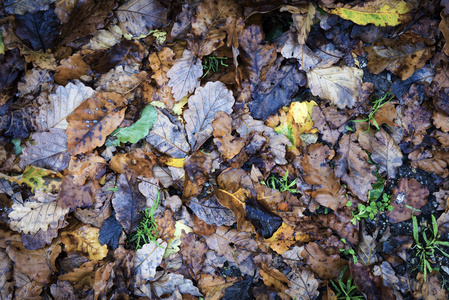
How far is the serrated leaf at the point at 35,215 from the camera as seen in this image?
2.00 meters

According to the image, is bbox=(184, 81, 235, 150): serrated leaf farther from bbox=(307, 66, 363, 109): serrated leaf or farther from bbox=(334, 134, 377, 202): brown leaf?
bbox=(334, 134, 377, 202): brown leaf

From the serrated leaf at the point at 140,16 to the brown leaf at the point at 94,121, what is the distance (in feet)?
1.73

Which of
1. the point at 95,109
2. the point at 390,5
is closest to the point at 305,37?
the point at 390,5

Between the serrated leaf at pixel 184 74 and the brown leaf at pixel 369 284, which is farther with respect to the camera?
the serrated leaf at pixel 184 74

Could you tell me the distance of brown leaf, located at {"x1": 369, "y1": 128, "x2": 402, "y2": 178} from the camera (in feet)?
6.44

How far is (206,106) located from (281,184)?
2.54 ft

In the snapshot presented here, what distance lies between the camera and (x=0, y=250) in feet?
6.66

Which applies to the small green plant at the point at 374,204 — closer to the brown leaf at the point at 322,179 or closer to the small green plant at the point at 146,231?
the brown leaf at the point at 322,179

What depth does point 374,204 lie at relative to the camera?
1.96 meters

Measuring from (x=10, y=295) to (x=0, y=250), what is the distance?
33 centimetres

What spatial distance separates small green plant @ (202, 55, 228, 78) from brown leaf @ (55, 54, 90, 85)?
2.92 feet

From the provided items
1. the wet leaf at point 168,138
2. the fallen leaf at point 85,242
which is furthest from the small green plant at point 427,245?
the fallen leaf at point 85,242

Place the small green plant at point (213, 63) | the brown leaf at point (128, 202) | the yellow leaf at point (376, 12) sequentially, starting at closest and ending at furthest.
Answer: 1. the yellow leaf at point (376, 12)
2. the brown leaf at point (128, 202)
3. the small green plant at point (213, 63)

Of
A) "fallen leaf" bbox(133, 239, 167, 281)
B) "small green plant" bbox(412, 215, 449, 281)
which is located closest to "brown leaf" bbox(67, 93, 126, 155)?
"fallen leaf" bbox(133, 239, 167, 281)
